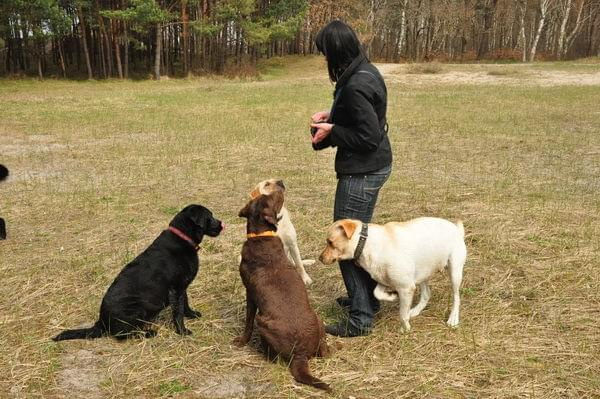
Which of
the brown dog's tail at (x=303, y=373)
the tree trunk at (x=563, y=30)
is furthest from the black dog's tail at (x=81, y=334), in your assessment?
the tree trunk at (x=563, y=30)

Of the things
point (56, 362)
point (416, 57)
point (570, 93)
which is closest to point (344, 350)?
point (56, 362)

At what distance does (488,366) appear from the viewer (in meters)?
3.76

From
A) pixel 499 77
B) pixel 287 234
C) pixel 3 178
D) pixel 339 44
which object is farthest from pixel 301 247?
pixel 499 77

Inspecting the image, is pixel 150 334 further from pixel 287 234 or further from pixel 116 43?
pixel 116 43

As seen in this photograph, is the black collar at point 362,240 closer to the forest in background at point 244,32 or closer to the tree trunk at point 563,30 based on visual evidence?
the forest in background at point 244,32

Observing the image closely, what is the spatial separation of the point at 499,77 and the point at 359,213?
30.6m

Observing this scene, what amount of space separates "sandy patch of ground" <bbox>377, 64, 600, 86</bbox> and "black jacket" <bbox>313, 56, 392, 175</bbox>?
2761cm

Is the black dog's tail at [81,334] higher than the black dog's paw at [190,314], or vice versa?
the black dog's tail at [81,334]

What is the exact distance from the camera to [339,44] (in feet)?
12.3

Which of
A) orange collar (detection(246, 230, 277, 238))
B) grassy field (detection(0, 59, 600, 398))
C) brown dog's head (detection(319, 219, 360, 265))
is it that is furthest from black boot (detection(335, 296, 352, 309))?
orange collar (detection(246, 230, 277, 238))

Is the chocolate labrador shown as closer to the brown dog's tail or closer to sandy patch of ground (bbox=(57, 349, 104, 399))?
the brown dog's tail

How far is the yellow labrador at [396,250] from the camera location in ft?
13.0

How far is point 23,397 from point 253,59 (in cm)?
4143

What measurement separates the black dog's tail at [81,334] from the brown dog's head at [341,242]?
1.95 m
